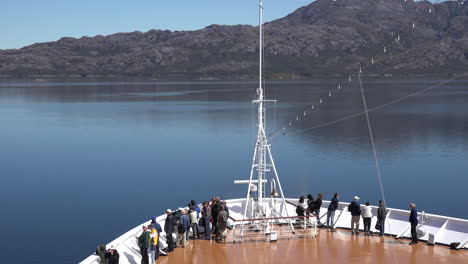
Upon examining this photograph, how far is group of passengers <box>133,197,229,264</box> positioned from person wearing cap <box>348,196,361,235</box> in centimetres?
377

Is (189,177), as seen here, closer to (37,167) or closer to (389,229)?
(37,167)

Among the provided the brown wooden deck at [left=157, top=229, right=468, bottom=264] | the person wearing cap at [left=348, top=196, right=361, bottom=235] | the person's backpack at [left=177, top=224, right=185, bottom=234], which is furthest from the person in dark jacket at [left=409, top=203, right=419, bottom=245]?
the person's backpack at [left=177, top=224, right=185, bottom=234]

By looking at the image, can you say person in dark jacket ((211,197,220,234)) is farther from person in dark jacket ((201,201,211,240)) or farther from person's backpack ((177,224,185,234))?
person's backpack ((177,224,185,234))

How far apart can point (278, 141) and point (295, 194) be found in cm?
2336

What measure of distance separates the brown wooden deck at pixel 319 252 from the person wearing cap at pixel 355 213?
39 centimetres

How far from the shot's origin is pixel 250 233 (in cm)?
1536

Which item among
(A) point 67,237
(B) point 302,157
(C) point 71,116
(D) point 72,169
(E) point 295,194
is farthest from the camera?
(C) point 71,116

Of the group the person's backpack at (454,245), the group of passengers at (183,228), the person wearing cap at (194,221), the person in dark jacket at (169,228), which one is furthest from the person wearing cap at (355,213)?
the person in dark jacket at (169,228)

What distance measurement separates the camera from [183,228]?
14375 mm

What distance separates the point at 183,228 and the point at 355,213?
17.1 feet

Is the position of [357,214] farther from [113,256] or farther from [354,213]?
[113,256]

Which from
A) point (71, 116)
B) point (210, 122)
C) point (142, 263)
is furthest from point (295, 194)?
point (71, 116)

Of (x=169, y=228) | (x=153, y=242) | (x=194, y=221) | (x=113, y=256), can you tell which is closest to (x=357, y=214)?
(x=194, y=221)

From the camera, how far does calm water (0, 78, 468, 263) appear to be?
2731 cm
